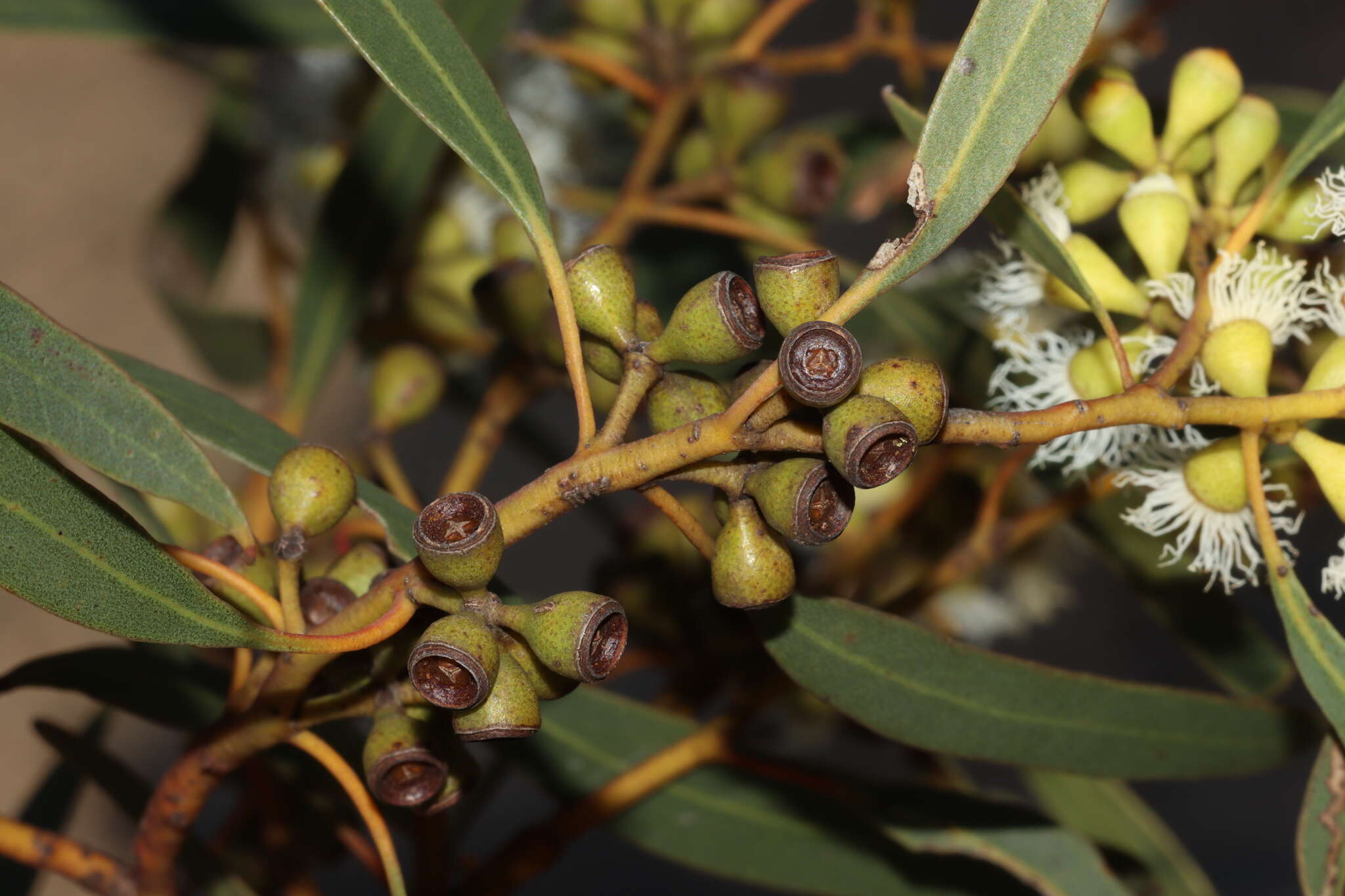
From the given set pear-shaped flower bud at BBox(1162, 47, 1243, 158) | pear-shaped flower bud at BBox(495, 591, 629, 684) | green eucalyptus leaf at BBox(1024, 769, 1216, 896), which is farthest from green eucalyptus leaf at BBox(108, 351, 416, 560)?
green eucalyptus leaf at BBox(1024, 769, 1216, 896)

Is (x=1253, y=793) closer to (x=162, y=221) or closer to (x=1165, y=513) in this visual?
(x=1165, y=513)

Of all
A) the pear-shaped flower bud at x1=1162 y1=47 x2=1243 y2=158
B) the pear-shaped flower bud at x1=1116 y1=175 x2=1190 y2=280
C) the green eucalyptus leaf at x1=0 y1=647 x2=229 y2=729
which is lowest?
the green eucalyptus leaf at x1=0 y1=647 x2=229 y2=729

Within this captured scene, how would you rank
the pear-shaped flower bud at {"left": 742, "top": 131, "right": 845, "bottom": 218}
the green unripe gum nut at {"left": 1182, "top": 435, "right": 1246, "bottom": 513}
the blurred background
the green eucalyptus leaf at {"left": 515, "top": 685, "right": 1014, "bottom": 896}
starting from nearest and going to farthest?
the green unripe gum nut at {"left": 1182, "top": 435, "right": 1246, "bottom": 513} → the green eucalyptus leaf at {"left": 515, "top": 685, "right": 1014, "bottom": 896} → the pear-shaped flower bud at {"left": 742, "top": 131, "right": 845, "bottom": 218} → the blurred background

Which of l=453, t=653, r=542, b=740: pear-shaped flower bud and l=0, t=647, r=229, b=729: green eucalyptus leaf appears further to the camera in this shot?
l=0, t=647, r=229, b=729: green eucalyptus leaf

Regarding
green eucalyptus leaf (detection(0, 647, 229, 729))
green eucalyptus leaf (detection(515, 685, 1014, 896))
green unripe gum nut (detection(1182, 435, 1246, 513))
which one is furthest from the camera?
green eucalyptus leaf (detection(515, 685, 1014, 896))

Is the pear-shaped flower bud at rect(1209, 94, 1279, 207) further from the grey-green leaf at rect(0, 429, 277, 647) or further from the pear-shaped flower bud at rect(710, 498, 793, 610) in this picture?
the grey-green leaf at rect(0, 429, 277, 647)
